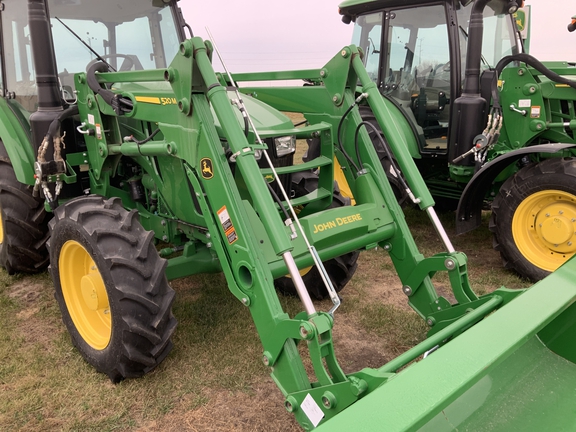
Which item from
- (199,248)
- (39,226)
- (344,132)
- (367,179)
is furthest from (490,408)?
(39,226)

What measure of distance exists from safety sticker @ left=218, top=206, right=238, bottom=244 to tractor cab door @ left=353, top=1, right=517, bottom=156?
11.2 ft

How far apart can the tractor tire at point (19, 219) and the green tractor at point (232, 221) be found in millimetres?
14

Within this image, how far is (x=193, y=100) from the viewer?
99.9 inches

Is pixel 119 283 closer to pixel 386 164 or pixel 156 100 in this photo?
pixel 156 100

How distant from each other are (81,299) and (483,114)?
3.81 meters

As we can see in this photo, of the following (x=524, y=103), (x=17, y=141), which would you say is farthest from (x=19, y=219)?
(x=524, y=103)

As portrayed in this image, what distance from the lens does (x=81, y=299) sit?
3.21 m

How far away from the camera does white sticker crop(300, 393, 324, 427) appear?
202 centimetres

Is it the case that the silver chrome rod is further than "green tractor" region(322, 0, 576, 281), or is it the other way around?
"green tractor" region(322, 0, 576, 281)

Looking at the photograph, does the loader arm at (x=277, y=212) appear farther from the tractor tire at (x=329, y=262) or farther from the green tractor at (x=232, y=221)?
the tractor tire at (x=329, y=262)

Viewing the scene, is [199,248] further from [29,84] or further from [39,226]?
[29,84]

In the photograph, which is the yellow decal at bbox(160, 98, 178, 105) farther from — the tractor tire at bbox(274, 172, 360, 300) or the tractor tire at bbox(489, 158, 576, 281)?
the tractor tire at bbox(489, 158, 576, 281)

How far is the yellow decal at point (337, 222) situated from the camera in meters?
2.69

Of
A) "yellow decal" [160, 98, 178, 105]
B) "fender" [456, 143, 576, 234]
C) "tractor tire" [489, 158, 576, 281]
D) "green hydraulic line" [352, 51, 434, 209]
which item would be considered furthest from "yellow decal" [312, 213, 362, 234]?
"tractor tire" [489, 158, 576, 281]
